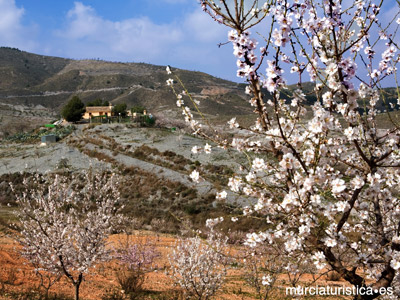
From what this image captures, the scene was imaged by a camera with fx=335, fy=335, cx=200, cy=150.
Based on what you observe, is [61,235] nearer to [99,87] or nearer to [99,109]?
[99,109]

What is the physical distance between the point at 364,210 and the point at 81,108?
6881 cm

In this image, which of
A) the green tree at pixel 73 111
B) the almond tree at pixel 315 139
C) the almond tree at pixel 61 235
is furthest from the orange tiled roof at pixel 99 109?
the almond tree at pixel 315 139

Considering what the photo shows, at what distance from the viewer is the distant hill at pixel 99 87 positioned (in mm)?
119125

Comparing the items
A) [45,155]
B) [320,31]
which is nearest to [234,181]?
[320,31]

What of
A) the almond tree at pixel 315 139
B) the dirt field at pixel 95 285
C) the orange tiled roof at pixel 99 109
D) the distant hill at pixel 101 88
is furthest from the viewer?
the distant hill at pixel 101 88

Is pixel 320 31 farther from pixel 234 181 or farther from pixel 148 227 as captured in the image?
pixel 148 227

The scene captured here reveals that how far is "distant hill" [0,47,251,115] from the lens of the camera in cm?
11912

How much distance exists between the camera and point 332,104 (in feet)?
10.7

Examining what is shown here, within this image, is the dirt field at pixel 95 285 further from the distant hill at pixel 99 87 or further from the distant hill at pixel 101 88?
the distant hill at pixel 99 87

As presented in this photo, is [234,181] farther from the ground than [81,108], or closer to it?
closer to it

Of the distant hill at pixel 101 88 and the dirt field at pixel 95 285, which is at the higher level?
the distant hill at pixel 101 88

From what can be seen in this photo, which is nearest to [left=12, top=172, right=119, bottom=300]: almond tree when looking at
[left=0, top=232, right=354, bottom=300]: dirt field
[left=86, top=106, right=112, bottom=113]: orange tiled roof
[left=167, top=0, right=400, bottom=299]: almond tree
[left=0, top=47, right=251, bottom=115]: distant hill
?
[left=0, top=232, right=354, bottom=300]: dirt field

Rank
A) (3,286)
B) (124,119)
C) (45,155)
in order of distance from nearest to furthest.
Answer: (3,286)
(45,155)
(124,119)

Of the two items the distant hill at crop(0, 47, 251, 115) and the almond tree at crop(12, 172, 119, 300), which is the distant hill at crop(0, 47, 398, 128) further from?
the almond tree at crop(12, 172, 119, 300)
